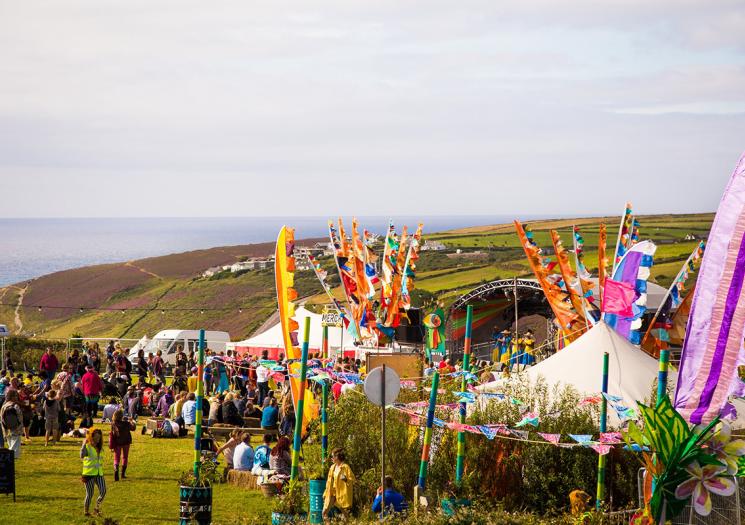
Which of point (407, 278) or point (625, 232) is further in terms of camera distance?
point (407, 278)

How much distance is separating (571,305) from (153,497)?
11.4m

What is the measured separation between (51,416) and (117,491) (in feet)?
15.2

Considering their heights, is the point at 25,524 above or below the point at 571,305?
below

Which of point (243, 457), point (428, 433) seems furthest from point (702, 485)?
point (243, 457)

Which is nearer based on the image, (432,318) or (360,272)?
(432,318)

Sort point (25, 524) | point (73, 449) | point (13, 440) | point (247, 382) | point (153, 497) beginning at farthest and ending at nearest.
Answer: point (247, 382) → point (73, 449) → point (13, 440) → point (153, 497) → point (25, 524)

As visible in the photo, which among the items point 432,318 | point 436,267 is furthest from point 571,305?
point 436,267

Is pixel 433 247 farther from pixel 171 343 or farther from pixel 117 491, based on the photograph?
pixel 117 491

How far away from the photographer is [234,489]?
17578 mm

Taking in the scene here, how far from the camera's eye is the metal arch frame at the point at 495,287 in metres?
34.1

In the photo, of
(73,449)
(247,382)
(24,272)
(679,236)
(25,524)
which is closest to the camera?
(25,524)

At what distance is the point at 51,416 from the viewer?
832 inches

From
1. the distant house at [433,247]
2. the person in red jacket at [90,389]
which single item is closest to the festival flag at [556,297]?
the person in red jacket at [90,389]

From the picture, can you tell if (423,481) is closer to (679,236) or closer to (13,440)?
(13,440)
